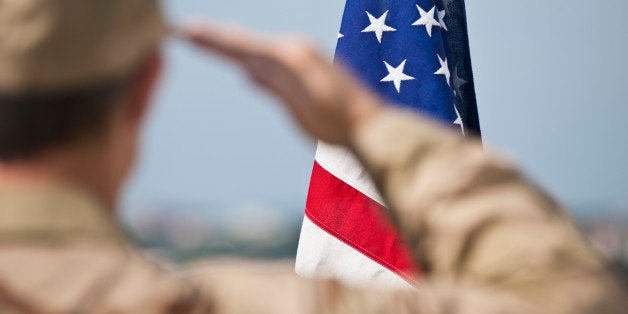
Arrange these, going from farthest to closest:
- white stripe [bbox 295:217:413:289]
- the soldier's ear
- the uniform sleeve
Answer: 1. white stripe [bbox 295:217:413:289]
2. the soldier's ear
3. the uniform sleeve

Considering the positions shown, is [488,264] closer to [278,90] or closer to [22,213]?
[278,90]

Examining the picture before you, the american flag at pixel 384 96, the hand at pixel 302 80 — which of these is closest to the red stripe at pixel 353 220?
the american flag at pixel 384 96

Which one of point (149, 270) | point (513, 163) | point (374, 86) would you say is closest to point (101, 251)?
point (149, 270)

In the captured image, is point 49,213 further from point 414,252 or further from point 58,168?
point 414,252

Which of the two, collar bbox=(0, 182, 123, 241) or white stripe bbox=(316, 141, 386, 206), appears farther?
white stripe bbox=(316, 141, 386, 206)

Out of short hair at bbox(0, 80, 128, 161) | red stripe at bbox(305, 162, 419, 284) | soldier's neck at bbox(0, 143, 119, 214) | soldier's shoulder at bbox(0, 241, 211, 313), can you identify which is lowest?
soldier's shoulder at bbox(0, 241, 211, 313)

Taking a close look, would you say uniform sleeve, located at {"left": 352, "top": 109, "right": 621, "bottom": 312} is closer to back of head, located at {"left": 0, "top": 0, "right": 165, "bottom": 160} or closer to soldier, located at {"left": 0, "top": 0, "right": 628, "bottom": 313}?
soldier, located at {"left": 0, "top": 0, "right": 628, "bottom": 313}

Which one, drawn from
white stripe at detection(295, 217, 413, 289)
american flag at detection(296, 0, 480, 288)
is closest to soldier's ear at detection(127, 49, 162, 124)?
american flag at detection(296, 0, 480, 288)

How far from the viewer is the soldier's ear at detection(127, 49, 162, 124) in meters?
1.68

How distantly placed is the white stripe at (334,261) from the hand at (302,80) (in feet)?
11.5

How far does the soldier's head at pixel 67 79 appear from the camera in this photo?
1.61 m

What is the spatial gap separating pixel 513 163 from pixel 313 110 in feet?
0.97

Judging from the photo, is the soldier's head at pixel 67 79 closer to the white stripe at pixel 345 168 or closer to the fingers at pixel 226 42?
the fingers at pixel 226 42

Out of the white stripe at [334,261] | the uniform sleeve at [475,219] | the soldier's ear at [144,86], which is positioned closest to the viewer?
the uniform sleeve at [475,219]
